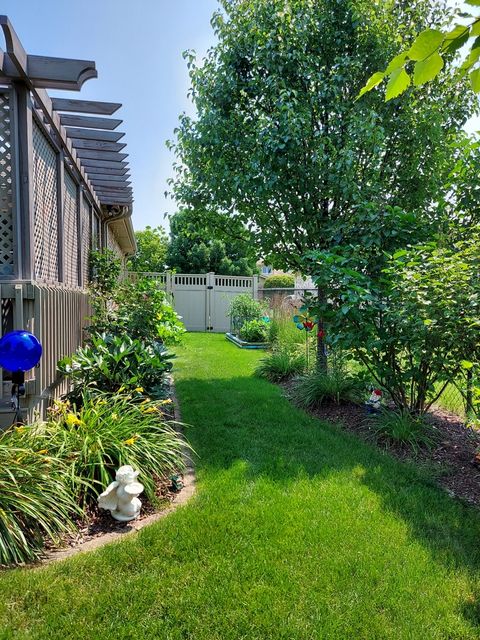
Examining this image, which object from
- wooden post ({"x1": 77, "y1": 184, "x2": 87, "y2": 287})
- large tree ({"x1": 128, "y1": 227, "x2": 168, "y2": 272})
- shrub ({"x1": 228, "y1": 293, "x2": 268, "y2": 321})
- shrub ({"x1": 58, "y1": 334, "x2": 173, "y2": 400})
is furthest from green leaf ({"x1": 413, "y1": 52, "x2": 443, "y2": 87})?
large tree ({"x1": 128, "y1": 227, "x2": 168, "y2": 272})

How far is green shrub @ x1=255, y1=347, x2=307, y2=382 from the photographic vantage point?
21.4 feet

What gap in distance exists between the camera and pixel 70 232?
16.6 feet

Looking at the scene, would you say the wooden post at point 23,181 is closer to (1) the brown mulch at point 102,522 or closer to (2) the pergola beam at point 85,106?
(2) the pergola beam at point 85,106

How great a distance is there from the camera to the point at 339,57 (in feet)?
17.9

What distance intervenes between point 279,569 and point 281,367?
15.0 feet

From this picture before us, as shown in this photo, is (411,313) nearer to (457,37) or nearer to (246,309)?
(457,37)

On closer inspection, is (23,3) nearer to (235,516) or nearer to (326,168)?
(326,168)

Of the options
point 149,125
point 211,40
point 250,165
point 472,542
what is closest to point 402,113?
point 250,165

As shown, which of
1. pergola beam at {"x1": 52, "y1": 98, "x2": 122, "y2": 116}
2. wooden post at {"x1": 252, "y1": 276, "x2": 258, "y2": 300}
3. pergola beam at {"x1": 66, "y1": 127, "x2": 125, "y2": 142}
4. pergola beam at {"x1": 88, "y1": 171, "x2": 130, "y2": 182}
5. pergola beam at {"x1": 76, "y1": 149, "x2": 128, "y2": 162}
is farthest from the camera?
wooden post at {"x1": 252, "y1": 276, "x2": 258, "y2": 300}

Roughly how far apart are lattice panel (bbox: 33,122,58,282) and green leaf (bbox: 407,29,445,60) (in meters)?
3.13

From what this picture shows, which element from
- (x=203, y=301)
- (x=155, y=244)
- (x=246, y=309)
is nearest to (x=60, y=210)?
(x=246, y=309)

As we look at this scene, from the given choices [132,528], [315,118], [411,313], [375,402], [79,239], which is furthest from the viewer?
[315,118]

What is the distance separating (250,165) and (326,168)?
1.04 metres

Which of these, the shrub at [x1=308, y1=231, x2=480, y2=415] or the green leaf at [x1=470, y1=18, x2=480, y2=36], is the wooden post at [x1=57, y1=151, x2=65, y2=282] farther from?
the green leaf at [x1=470, y1=18, x2=480, y2=36]
